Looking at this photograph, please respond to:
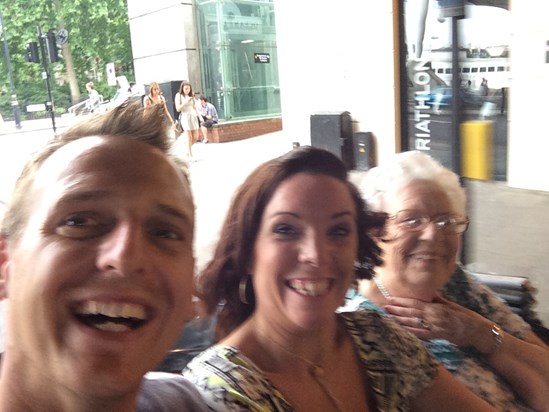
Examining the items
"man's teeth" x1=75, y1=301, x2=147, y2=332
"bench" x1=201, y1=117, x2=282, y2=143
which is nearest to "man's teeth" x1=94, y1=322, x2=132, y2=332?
"man's teeth" x1=75, y1=301, x2=147, y2=332

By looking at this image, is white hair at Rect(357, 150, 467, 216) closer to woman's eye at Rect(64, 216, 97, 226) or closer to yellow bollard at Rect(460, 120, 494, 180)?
yellow bollard at Rect(460, 120, 494, 180)

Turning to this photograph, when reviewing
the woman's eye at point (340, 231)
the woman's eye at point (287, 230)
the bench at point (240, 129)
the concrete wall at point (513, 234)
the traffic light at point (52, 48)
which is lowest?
the concrete wall at point (513, 234)

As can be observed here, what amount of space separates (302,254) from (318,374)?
33 cm

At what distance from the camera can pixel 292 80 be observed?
986 cm

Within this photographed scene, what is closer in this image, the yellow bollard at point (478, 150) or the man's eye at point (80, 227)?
the man's eye at point (80, 227)

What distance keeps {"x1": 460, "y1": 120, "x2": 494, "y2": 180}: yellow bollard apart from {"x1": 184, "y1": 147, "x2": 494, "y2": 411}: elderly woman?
4.88ft

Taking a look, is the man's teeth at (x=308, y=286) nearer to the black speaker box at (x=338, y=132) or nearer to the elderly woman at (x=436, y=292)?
the elderly woman at (x=436, y=292)

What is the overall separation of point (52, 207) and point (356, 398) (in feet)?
3.27

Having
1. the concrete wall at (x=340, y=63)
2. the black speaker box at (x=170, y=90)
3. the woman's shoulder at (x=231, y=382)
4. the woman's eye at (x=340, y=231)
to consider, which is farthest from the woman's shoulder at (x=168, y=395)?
the black speaker box at (x=170, y=90)

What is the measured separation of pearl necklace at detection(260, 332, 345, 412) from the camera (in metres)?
1.54

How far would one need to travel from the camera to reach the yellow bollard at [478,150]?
296 cm

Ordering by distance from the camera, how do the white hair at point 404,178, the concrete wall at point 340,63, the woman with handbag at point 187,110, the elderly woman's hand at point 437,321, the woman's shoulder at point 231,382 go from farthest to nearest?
1. the woman with handbag at point 187,110
2. the concrete wall at point 340,63
3. the white hair at point 404,178
4. the elderly woman's hand at point 437,321
5. the woman's shoulder at point 231,382

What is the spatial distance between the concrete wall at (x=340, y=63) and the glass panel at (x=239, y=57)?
21.6 ft

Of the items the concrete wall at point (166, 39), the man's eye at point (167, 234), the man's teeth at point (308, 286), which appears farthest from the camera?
the concrete wall at point (166, 39)
